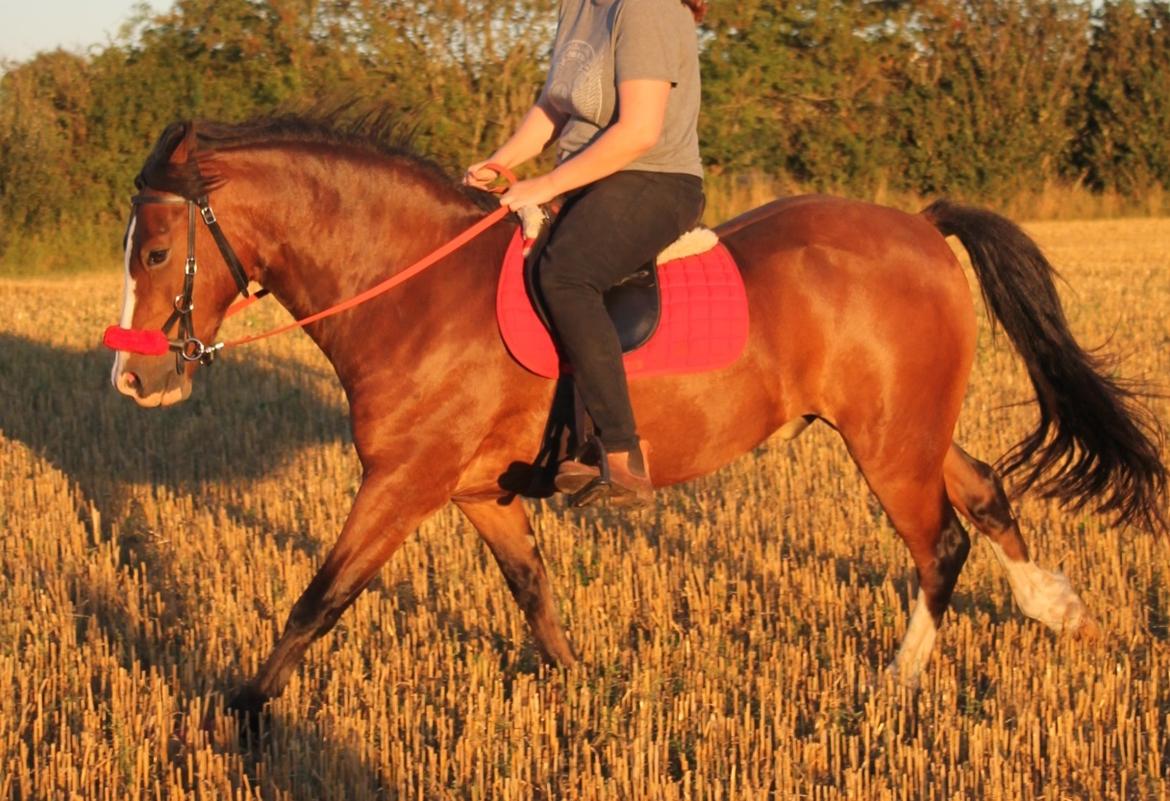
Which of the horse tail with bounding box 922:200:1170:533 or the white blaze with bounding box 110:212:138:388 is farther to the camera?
the horse tail with bounding box 922:200:1170:533

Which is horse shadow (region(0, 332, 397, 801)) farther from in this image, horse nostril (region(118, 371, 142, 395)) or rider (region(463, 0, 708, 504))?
rider (region(463, 0, 708, 504))

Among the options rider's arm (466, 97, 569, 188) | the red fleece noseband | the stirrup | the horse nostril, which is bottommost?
the stirrup

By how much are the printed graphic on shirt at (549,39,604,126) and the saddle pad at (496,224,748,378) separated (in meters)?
0.48

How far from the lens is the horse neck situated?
492 centimetres

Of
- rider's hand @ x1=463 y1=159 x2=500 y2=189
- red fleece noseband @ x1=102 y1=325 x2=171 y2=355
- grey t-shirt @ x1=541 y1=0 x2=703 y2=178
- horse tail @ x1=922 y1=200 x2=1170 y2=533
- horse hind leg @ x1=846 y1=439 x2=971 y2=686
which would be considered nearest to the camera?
red fleece noseband @ x1=102 y1=325 x2=171 y2=355

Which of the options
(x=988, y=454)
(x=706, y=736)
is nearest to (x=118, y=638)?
(x=706, y=736)

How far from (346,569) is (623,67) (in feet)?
6.17

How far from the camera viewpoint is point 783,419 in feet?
17.9

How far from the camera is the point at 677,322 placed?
16.7ft

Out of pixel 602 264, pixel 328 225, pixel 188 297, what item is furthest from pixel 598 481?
pixel 188 297

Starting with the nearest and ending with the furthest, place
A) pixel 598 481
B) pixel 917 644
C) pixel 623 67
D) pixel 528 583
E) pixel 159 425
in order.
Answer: pixel 623 67
pixel 598 481
pixel 917 644
pixel 528 583
pixel 159 425

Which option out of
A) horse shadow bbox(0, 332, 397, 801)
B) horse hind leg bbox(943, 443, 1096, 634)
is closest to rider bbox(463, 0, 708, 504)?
horse shadow bbox(0, 332, 397, 801)

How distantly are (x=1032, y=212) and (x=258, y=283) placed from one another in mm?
27238

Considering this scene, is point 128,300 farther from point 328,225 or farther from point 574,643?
point 574,643
